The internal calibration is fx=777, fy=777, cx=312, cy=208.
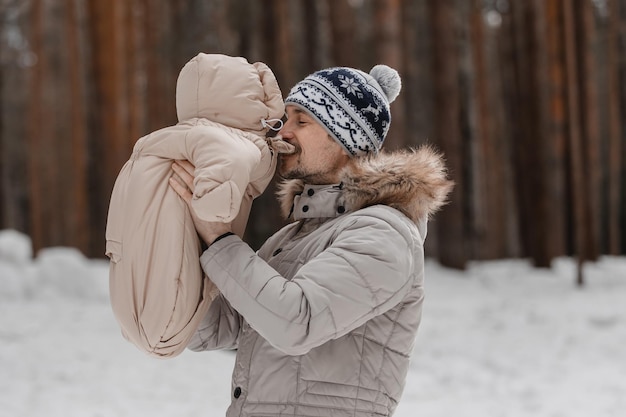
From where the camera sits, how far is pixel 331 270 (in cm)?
193

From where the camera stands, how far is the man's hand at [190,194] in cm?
207

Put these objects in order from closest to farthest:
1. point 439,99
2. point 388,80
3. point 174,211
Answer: point 174,211, point 388,80, point 439,99

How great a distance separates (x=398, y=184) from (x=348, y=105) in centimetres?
33

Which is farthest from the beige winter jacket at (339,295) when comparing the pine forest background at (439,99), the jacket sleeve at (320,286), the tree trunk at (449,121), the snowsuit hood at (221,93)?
the tree trunk at (449,121)

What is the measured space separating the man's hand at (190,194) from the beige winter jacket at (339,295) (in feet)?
0.16

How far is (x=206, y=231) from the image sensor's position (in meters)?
2.09

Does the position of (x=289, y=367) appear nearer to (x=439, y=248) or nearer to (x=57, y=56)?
(x=439, y=248)

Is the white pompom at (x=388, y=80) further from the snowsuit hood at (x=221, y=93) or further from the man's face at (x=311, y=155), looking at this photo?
the snowsuit hood at (x=221, y=93)

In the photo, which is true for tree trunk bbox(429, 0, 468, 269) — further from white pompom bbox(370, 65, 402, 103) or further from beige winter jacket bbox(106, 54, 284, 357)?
beige winter jacket bbox(106, 54, 284, 357)

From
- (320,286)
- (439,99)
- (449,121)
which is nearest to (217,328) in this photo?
(320,286)

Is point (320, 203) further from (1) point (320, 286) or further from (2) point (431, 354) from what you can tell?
(2) point (431, 354)


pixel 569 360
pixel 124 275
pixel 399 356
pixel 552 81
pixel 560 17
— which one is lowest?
pixel 569 360

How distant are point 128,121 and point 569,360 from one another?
6993 millimetres

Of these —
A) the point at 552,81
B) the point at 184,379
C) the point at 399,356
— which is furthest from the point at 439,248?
Answer: the point at 399,356
